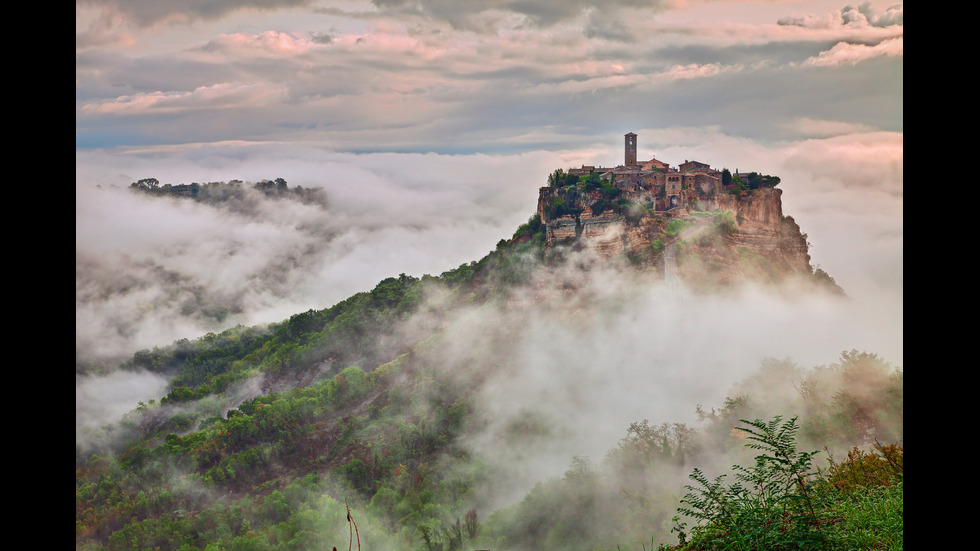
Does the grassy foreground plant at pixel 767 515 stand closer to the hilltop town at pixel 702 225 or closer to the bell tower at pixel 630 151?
the hilltop town at pixel 702 225

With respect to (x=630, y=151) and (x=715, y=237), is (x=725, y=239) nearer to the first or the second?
(x=715, y=237)

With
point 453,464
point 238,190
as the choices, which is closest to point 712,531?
point 453,464

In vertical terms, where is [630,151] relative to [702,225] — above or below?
above

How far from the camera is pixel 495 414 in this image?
38000 mm

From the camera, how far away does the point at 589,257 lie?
1521 inches

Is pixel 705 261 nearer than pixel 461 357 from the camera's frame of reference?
Yes

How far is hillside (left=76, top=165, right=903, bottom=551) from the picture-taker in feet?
76.6

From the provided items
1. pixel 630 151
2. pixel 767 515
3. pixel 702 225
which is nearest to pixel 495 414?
pixel 702 225

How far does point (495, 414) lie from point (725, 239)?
16535 millimetres

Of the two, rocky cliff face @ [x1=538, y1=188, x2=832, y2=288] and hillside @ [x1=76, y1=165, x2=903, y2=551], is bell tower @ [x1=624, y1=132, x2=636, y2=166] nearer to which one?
hillside @ [x1=76, y1=165, x2=903, y2=551]

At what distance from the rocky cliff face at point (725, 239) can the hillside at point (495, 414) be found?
0.37 ft
